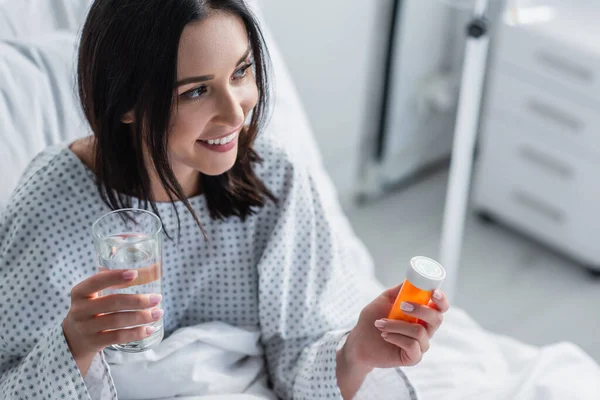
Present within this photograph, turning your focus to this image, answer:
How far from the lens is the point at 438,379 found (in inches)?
49.8

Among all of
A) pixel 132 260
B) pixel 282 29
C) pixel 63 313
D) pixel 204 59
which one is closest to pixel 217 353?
pixel 63 313

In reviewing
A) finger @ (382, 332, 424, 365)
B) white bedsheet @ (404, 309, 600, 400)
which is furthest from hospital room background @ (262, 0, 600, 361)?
finger @ (382, 332, 424, 365)

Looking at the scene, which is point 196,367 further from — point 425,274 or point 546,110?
point 546,110

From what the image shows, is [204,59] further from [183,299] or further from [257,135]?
[183,299]

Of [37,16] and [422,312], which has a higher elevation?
[37,16]

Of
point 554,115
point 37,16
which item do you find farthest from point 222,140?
point 554,115

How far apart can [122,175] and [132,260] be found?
21 cm

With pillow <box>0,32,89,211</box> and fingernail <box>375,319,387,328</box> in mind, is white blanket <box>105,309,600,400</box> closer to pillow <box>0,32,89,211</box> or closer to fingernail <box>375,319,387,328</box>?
fingernail <box>375,319,387,328</box>

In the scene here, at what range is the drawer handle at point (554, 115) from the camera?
7.13ft

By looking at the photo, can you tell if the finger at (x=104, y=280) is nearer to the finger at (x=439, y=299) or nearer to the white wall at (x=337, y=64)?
the finger at (x=439, y=299)

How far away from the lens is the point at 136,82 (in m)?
0.96

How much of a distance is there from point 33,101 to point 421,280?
753 millimetres

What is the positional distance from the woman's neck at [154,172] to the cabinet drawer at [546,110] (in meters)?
1.32

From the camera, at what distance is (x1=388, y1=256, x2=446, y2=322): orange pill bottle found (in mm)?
940
